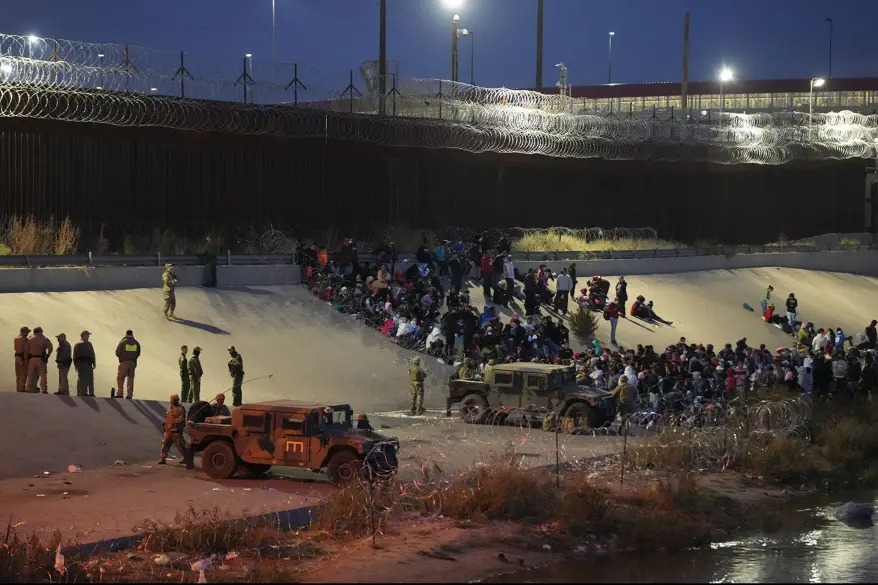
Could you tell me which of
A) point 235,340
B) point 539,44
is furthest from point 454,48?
point 235,340

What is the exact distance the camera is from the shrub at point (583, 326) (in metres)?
33.4

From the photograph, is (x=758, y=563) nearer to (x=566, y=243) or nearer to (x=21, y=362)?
(x=21, y=362)

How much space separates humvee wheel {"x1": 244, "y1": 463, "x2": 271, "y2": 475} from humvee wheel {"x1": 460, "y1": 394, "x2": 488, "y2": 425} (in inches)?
234

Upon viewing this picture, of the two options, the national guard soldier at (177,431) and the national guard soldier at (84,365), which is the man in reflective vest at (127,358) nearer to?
the national guard soldier at (84,365)

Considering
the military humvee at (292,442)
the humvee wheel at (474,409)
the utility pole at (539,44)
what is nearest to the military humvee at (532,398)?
the humvee wheel at (474,409)

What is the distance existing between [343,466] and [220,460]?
191cm

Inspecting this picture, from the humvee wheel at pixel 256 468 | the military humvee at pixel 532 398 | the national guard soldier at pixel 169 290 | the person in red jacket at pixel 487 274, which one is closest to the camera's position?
the humvee wheel at pixel 256 468

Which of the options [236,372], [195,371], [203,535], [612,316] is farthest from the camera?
[612,316]

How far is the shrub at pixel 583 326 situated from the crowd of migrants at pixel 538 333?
620 mm

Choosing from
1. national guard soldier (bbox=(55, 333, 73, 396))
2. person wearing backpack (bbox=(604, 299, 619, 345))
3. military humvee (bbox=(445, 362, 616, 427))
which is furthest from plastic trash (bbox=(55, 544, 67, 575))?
person wearing backpack (bbox=(604, 299, 619, 345))

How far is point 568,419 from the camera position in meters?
23.1

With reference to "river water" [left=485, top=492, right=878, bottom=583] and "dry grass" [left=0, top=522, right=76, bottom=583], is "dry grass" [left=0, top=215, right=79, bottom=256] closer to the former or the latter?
"dry grass" [left=0, top=522, right=76, bottom=583]

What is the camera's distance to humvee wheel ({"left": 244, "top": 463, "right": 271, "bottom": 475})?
61.1 ft

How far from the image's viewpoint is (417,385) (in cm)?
2502
